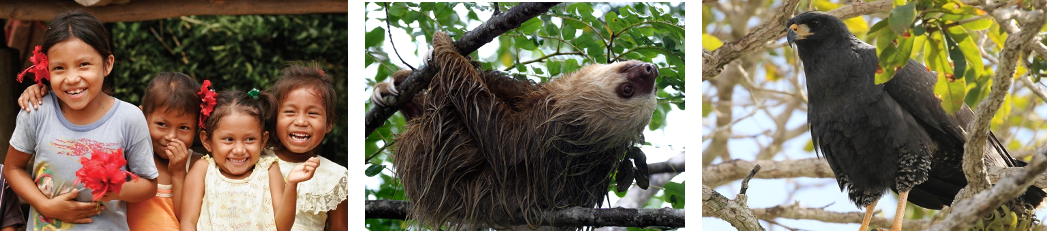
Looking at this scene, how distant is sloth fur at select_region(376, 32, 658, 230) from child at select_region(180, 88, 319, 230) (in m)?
0.32

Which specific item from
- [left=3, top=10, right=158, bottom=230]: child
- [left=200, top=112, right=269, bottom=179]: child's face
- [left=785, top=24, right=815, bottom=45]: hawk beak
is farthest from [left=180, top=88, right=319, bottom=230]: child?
[left=785, top=24, right=815, bottom=45]: hawk beak

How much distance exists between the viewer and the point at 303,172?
6.55 ft

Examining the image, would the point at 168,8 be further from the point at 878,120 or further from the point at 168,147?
the point at 878,120

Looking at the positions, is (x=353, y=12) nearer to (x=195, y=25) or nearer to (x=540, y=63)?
(x=540, y=63)

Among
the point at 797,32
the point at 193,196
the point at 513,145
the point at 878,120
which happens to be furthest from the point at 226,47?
the point at 878,120

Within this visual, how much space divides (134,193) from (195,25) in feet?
4.57

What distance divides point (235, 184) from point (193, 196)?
113 millimetres

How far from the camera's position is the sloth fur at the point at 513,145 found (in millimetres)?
2039

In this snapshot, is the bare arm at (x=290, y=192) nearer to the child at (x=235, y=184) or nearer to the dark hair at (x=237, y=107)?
the child at (x=235, y=184)

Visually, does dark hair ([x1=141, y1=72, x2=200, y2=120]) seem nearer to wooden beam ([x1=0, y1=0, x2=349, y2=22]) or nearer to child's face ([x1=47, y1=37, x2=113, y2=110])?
child's face ([x1=47, y1=37, x2=113, y2=110])

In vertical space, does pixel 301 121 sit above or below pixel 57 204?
above

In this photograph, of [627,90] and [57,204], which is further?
[627,90]

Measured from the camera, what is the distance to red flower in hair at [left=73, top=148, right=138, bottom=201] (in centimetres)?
190

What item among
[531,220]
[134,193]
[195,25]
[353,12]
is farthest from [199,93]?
[195,25]
